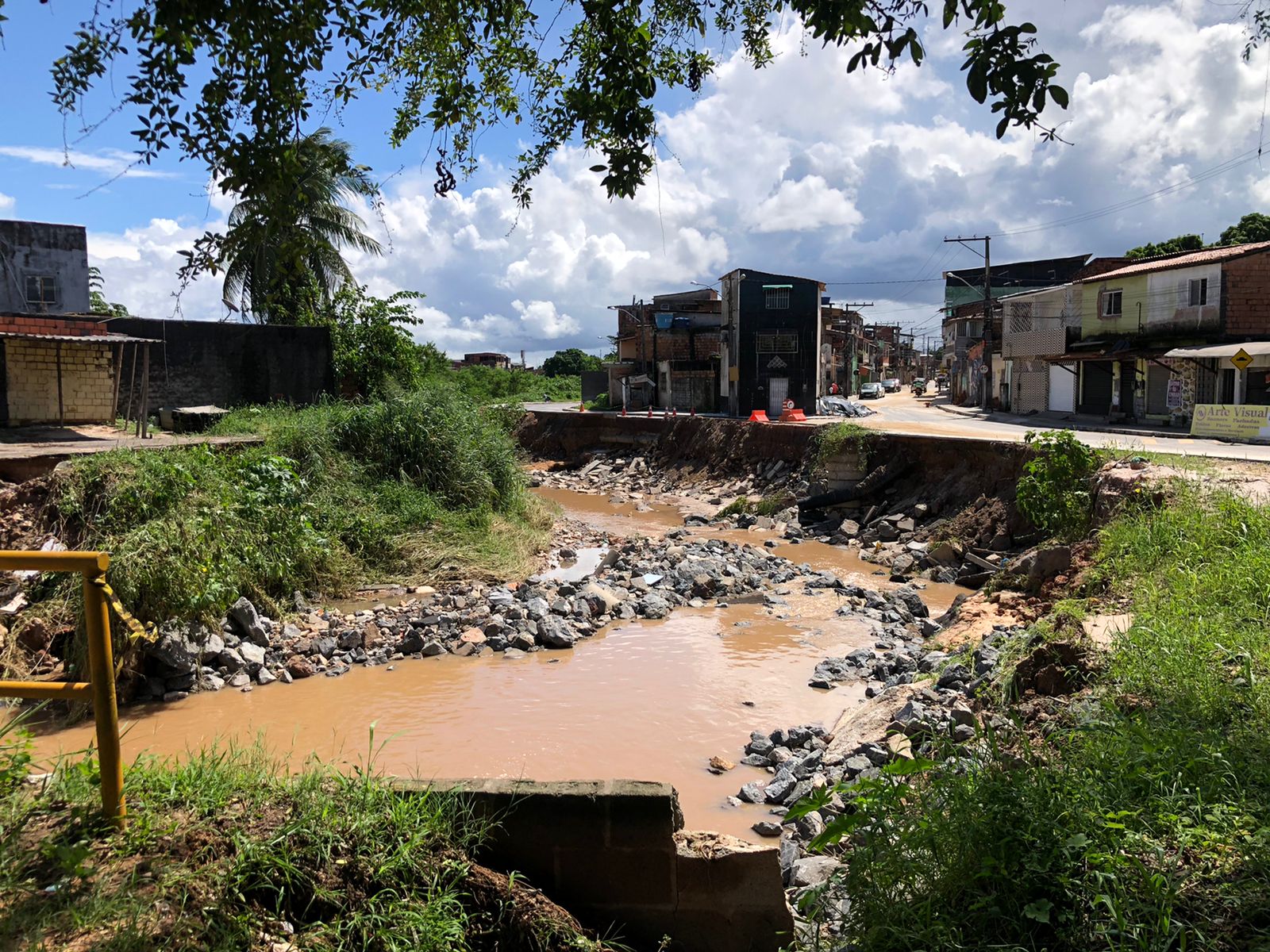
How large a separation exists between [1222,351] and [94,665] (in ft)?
92.2

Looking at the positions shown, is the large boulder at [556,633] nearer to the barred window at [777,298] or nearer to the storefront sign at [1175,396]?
the storefront sign at [1175,396]

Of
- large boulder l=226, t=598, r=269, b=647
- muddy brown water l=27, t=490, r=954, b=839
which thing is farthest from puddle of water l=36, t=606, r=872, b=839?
large boulder l=226, t=598, r=269, b=647

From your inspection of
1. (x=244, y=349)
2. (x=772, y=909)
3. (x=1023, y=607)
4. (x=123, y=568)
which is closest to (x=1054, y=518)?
(x=1023, y=607)

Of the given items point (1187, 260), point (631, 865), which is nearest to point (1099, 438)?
point (1187, 260)

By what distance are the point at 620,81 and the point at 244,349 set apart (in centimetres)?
1823

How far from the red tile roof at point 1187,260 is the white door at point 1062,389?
4162 mm

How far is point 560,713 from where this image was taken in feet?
28.2

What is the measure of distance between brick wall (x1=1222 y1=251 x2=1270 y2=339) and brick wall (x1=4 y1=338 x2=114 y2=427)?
97.0ft

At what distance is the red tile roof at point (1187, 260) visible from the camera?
26.2m

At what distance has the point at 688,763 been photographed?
7.37 m

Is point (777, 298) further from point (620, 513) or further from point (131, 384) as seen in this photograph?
point (131, 384)

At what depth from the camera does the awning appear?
23.0 m

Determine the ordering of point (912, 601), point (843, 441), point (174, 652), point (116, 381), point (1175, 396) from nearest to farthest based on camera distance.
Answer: point (174, 652), point (912, 601), point (116, 381), point (843, 441), point (1175, 396)

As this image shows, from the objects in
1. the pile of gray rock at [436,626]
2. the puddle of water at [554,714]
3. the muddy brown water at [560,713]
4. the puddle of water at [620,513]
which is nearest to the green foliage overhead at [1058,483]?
the muddy brown water at [560,713]
